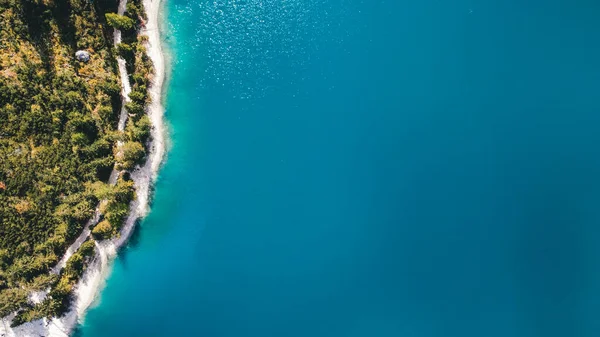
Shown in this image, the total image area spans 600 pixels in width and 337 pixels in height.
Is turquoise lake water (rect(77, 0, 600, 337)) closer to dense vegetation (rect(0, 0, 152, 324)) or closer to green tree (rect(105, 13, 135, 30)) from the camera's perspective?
dense vegetation (rect(0, 0, 152, 324))

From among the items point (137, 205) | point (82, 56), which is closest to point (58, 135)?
point (82, 56)

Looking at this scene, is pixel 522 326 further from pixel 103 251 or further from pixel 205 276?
pixel 103 251

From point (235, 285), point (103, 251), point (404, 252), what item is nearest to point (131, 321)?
point (103, 251)

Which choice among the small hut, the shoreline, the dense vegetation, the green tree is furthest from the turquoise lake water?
the small hut

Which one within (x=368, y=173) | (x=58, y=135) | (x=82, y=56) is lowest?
(x=58, y=135)

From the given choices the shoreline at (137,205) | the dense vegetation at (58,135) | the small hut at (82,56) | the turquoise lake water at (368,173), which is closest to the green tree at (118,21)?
the dense vegetation at (58,135)

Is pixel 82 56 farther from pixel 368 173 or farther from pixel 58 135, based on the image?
pixel 368 173

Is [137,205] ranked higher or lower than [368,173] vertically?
lower

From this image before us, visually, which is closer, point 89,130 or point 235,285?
point 89,130
